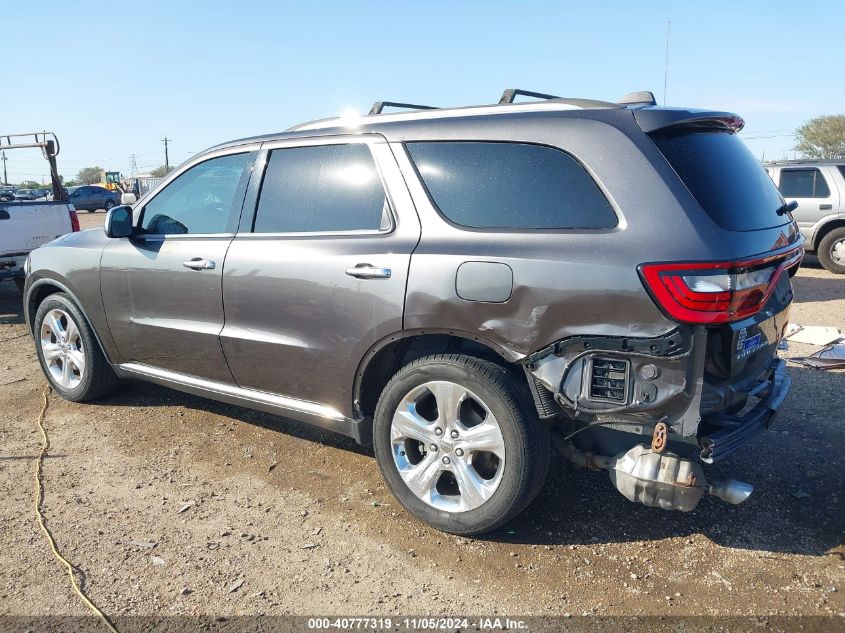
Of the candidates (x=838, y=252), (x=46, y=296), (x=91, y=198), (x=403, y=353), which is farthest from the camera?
(x=91, y=198)

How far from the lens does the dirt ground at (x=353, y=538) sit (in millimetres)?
2762

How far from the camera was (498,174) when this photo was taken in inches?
119

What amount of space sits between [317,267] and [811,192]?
1026 centimetres

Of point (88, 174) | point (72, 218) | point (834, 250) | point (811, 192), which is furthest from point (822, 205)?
point (88, 174)

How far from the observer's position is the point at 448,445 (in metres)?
3.13

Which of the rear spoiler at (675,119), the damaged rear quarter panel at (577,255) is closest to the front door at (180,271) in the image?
the damaged rear quarter panel at (577,255)

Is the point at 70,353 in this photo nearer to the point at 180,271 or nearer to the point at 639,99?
the point at 180,271

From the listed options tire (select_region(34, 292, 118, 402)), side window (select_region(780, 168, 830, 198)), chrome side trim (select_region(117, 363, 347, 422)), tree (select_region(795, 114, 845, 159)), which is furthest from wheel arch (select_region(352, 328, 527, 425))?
tree (select_region(795, 114, 845, 159))

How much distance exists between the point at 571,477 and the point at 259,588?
1.78 m

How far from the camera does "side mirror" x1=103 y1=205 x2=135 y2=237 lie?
4249 mm

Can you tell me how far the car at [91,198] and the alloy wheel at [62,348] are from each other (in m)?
38.1

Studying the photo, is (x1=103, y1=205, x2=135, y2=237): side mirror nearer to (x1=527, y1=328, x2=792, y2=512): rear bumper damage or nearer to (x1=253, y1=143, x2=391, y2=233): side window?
(x1=253, y1=143, x2=391, y2=233): side window

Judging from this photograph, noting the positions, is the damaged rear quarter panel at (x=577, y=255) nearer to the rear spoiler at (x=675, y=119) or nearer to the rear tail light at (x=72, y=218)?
the rear spoiler at (x=675, y=119)

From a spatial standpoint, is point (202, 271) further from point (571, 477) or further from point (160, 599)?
point (571, 477)
